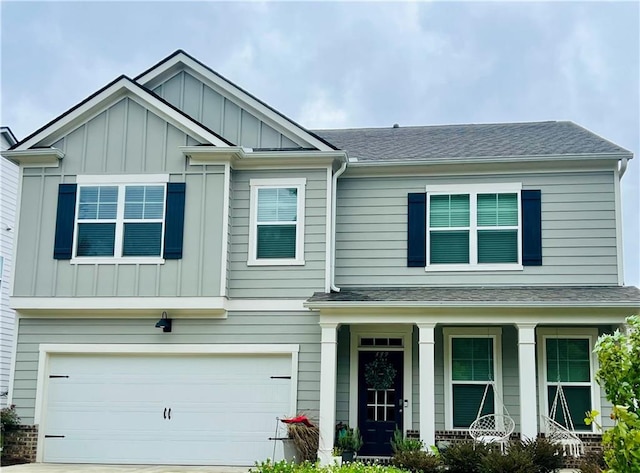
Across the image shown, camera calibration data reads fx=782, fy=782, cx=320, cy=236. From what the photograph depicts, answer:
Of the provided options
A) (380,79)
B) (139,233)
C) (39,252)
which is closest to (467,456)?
(139,233)

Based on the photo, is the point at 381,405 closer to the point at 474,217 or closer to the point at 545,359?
the point at 545,359

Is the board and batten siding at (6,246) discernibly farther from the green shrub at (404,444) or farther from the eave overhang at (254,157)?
the green shrub at (404,444)

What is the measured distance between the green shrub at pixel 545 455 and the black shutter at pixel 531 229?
11.6 feet

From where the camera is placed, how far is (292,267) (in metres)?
13.6

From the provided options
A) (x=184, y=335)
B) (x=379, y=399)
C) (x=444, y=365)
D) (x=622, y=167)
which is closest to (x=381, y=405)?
(x=379, y=399)

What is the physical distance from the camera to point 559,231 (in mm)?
13906

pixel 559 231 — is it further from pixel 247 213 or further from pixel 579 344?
pixel 247 213

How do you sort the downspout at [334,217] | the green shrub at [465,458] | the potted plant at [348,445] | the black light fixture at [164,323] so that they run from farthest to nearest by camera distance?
the downspout at [334,217]
the black light fixture at [164,323]
the potted plant at [348,445]
the green shrub at [465,458]

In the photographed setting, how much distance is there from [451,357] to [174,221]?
213 inches

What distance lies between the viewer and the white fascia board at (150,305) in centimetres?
1332

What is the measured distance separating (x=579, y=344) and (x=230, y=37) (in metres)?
12.2

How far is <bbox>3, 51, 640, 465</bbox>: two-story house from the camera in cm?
1343

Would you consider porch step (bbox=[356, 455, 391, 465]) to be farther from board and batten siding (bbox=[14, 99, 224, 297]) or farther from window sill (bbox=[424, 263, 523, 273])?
board and batten siding (bbox=[14, 99, 224, 297])

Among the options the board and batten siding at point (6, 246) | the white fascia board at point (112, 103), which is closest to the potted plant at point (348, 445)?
the white fascia board at point (112, 103)
